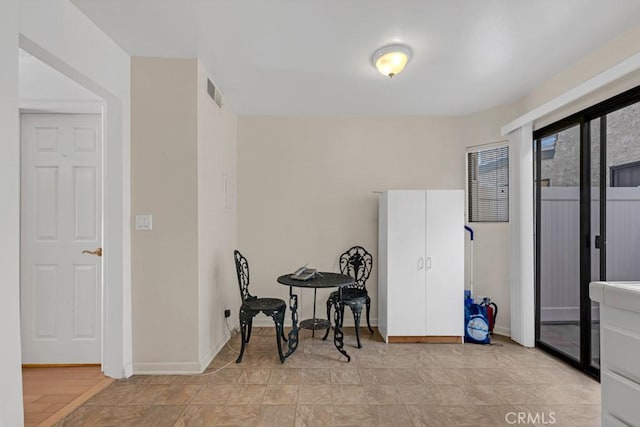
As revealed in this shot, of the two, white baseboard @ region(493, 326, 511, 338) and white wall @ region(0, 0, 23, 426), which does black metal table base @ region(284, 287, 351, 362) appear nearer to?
white baseboard @ region(493, 326, 511, 338)

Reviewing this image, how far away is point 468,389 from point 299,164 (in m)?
2.91

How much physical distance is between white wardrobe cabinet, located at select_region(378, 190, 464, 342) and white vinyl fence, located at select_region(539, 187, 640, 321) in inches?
32.7

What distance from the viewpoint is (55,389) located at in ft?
8.48

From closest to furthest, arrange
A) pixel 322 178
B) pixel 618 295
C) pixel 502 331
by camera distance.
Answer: pixel 618 295 → pixel 502 331 → pixel 322 178

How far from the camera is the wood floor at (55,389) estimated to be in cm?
227

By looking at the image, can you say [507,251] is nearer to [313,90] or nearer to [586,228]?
[586,228]

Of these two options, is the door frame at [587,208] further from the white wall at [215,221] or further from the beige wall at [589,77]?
the white wall at [215,221]

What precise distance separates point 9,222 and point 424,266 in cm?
→ 332

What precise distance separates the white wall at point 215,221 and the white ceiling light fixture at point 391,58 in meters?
1.51

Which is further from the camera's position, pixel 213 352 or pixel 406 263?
pixel 406 263

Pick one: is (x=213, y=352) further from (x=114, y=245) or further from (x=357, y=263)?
(x=357, y=263)

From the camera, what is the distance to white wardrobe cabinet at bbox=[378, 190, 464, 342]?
11.9ft

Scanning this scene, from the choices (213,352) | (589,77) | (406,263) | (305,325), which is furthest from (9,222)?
(589,77)

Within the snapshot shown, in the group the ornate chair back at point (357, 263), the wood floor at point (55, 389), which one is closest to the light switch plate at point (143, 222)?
the wood floor at point (55, 389)
